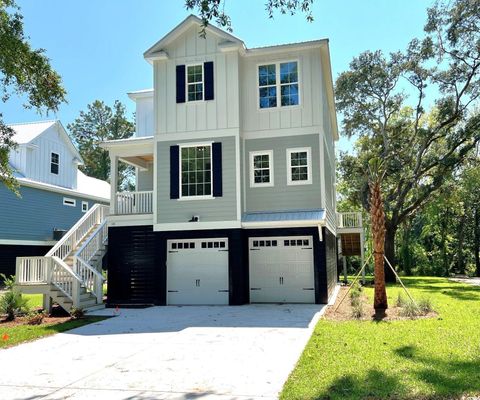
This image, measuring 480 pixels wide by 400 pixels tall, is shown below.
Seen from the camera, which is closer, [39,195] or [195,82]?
[195,82]

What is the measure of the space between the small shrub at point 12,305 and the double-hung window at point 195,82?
323 inches

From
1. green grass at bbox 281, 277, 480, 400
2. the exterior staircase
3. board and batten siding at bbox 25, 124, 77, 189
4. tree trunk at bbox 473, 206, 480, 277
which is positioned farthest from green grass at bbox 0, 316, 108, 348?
tree trunk at bbox 473, 206, 480, 277

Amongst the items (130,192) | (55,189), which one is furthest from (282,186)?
(55,189)

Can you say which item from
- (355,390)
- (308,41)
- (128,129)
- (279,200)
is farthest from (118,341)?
(128,129)

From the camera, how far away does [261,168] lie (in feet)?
50.8

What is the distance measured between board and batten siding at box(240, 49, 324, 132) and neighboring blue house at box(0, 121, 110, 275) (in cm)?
1323

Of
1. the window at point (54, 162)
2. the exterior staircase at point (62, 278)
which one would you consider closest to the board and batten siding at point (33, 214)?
the window at point (54, 162)

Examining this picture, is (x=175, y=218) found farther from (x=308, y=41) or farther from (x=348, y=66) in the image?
(x=348, y=66)

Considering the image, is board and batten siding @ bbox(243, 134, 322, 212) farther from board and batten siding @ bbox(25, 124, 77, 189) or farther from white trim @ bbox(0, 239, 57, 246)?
board and batten siding @ bbox(25, 124, 77, 189)

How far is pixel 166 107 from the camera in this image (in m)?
15.8

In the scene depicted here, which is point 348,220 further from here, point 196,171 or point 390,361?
point 390,361

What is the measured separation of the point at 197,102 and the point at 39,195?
1369 centimetres

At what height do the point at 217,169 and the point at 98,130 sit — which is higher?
the point at 98,130

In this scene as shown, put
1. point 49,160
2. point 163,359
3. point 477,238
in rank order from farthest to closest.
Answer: point 477,238 < point 49,160 < point 163,359
